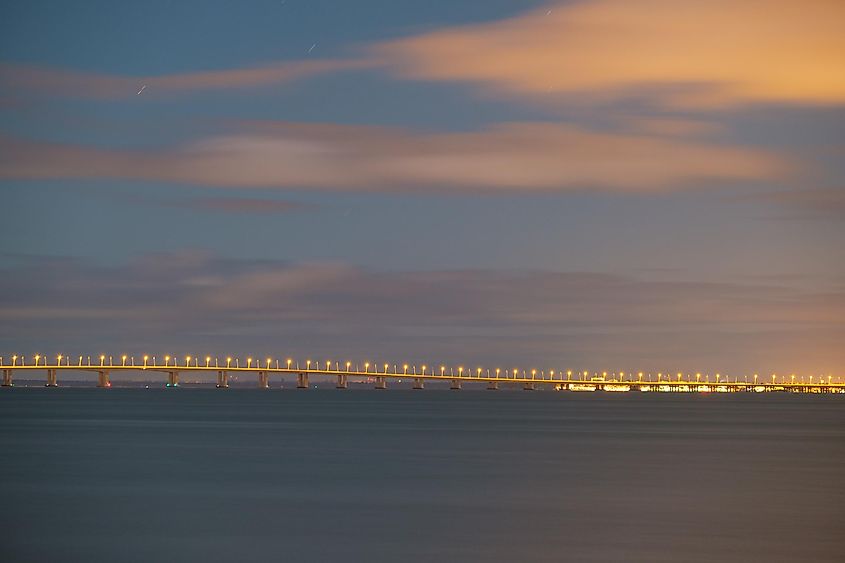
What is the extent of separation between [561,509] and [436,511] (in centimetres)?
356

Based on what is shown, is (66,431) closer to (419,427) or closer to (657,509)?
(419,427)

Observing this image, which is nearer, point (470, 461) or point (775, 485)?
point (775, 485)

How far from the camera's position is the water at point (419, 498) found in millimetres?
32188

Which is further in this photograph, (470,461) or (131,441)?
(131,441)

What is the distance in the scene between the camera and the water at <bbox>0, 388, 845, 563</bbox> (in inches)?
1267

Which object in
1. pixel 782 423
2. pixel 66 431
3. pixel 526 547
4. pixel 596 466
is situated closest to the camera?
pixel 526 547

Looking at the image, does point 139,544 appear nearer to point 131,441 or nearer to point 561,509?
point 561,509

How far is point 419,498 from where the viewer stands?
43094mm

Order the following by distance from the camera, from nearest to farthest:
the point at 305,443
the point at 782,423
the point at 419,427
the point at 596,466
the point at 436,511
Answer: the point at 436,511, the point at 596,466, the point at 305,443, the point at 419,427, the point at 782,423

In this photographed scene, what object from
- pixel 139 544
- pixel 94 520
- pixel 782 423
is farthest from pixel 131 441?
pixel 782 423

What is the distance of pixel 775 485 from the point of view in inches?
1879

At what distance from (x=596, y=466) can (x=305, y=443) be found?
20282 mm

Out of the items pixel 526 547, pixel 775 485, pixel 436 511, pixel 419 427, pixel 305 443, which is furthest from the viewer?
pixel 419 427

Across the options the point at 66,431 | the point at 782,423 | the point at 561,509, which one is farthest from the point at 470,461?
the point at 782,423
